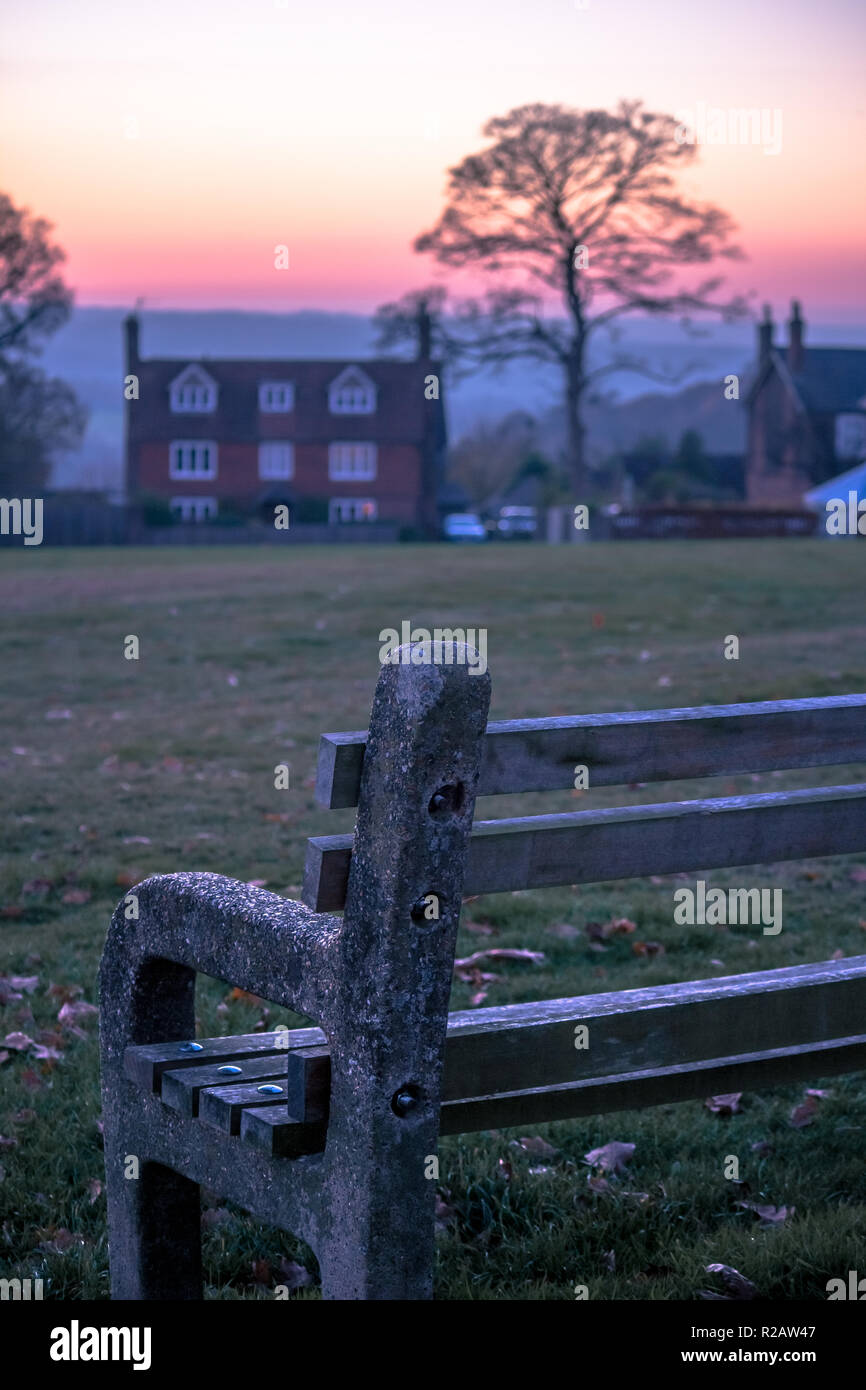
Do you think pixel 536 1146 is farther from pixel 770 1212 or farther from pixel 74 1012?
pixel 74 1012

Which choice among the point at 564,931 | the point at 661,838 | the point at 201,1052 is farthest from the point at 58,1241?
the point at 564,931

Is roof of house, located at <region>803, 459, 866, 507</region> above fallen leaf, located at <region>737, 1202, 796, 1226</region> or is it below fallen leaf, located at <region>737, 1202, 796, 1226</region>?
above

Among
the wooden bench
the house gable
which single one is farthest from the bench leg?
the house gable

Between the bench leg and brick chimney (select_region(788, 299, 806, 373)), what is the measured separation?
82.7 metres

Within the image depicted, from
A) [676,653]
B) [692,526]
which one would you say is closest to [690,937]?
[676,653]

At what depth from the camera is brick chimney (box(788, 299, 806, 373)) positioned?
3189 inches

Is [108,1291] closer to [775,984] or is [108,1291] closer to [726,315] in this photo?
[775,984]

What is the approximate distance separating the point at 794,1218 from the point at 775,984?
1.02m

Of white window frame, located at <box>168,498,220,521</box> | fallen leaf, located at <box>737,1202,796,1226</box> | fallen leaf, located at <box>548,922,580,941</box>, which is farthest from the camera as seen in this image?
white window frame, located at <box>168,498,220,521</box>

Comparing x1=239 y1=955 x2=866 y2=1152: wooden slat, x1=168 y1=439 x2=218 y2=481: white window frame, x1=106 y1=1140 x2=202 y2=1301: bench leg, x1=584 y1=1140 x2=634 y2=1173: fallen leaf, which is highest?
x1=168 y1=439 x2=218 y2=481: white window frame

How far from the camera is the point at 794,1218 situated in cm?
382

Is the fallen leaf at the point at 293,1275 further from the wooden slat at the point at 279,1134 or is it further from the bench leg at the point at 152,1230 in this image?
the wooden slat at the point at 279,1134

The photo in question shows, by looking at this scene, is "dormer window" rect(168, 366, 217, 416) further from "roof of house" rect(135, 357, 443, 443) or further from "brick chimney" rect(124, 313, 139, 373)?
"brick chimney" rect(124, 313, 139, 373)

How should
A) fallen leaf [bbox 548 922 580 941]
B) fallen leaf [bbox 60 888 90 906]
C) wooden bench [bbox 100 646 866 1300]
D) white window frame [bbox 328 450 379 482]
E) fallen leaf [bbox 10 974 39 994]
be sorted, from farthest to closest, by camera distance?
1. white window frame [bbox 328 450 379 482]
2. fallen leaf [bbox 60 888 90 906]
3. fallen leaf [bbox 548 922 580 941]
4. fallen leaf [bbox 10 974 39 994]
5. wooden bench [bbox 100 646 866 1300]
